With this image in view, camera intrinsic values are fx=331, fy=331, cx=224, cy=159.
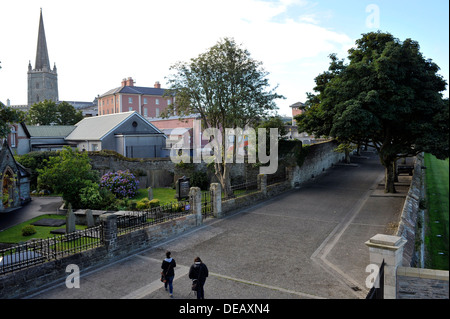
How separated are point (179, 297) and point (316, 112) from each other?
2019cm

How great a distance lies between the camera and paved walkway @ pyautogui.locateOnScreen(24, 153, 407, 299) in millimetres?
10289

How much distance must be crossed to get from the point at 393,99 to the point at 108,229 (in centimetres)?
1885

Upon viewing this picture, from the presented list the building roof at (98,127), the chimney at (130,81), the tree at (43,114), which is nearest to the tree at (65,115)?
the tree at (43,114)

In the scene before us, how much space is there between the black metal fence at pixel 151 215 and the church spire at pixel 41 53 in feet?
308

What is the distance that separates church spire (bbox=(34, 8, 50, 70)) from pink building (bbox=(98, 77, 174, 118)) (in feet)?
94.8

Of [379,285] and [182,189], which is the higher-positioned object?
[182,189]

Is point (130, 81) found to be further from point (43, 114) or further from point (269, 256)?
point (269, 256)

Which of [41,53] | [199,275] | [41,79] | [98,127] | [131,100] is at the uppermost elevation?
[41,53]

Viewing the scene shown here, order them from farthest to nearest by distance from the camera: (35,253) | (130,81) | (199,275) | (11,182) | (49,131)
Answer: (130,81), (49,131), (11,182), (35,253), (199,275)

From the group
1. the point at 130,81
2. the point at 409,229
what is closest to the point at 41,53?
the point at 130,81

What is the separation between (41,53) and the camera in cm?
9606

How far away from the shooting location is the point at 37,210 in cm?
2233

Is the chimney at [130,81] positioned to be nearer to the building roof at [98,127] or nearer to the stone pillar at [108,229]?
the building roof at [98,127]

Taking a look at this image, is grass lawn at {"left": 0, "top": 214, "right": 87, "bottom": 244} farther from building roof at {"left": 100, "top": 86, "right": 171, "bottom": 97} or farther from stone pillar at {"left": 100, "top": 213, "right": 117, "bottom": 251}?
building roof at {"left": 100, "top": 86, "right": 171, "bottom": 97}
